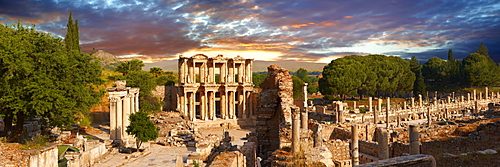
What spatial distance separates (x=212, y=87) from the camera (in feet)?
145

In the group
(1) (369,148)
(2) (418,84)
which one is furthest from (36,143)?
(2) (418,84)

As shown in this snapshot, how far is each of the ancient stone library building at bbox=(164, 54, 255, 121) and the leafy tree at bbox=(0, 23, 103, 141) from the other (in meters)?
22.5

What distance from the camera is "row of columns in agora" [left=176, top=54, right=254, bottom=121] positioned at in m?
43.0

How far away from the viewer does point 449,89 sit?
7662 cm

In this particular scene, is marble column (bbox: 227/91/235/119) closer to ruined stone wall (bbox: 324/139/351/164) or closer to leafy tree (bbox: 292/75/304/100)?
leafy tree (bbox: 292/75/304/100)

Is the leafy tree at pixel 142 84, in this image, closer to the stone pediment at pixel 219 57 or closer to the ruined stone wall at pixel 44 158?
the stone pediment at pixel 219 57

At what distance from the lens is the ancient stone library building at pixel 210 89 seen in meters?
43.0

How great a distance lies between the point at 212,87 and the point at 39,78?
27610 mm

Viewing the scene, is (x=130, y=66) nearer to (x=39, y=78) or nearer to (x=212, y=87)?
(x=212, y=87)

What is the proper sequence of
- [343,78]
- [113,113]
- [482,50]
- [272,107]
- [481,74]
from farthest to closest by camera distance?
[482,50]
[481,74]
[343,78]
[113,113]
[272,107]

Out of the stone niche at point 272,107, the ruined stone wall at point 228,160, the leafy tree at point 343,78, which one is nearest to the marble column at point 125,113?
the stone niche at point 272,107

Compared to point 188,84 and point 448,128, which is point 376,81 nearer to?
point 188,84

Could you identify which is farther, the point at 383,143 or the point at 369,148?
the point at 369,148

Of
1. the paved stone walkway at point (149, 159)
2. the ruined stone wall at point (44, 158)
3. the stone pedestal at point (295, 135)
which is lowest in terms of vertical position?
the paved stone walkway at point (149, 159)
